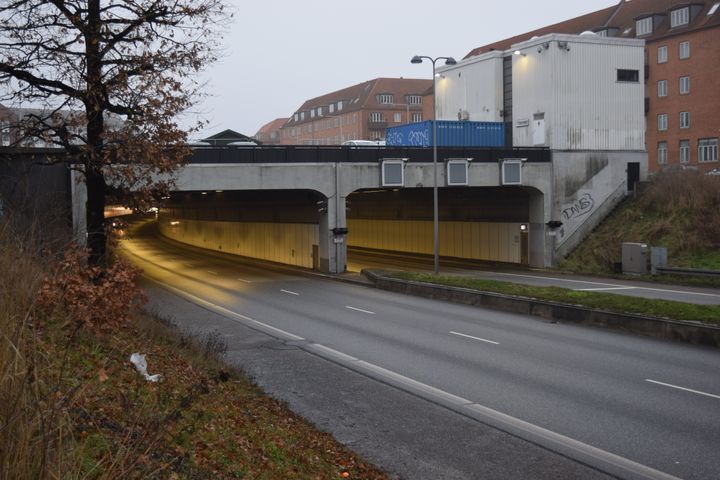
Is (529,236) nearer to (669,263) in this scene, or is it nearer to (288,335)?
(669,263)

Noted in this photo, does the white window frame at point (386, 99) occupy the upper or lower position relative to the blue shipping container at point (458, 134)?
upper

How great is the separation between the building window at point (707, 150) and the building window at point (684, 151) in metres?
1.25

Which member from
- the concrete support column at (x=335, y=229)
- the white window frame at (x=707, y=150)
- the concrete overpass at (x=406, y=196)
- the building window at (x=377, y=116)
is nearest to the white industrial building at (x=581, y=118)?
the concrete overpass at (x=406, y=196)

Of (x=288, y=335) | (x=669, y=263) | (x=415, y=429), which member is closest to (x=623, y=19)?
(x=669, y=263)

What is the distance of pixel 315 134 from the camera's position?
127500 millimetres

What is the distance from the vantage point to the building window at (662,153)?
6500 cm

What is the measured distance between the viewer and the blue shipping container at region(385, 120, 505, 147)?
43375 millimetres

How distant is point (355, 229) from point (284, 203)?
1810cm

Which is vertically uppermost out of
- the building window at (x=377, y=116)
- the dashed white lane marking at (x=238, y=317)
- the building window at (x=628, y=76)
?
the building window at (x=377, y=116)

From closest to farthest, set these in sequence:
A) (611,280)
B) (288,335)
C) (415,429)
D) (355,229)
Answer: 1. (415,429)
2. (288,335)
3. (611,280)
4. (355,229)

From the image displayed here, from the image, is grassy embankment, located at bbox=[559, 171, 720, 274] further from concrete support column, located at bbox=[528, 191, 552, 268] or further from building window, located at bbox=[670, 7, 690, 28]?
building window, located at bbox=[670, 7, 690, 28]

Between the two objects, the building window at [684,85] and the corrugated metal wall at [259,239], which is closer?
the corrugated metal wall at [259,239]

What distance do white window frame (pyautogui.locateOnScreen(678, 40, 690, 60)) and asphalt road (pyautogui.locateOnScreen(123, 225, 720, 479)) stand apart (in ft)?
159

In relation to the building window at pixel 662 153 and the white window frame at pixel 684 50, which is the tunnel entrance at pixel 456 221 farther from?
the white window frame at pixel 684 50
